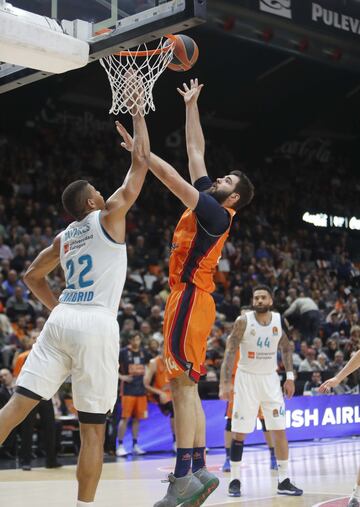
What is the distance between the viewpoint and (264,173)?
26.6m

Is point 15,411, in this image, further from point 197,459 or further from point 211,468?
point 211,468

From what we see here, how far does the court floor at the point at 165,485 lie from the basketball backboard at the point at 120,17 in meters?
3.99

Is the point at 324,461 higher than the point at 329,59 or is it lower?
lower

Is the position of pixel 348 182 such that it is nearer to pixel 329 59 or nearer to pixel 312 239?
pixel 312 239

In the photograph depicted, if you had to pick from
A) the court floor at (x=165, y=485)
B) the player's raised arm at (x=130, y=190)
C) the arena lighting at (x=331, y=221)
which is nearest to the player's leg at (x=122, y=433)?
the court floor at (x=165, y=485)

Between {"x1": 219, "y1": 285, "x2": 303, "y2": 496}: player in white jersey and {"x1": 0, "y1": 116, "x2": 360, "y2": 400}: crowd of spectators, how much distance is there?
3.90 meters

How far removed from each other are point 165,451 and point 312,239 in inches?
483

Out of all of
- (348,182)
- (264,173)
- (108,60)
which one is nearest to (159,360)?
(108,60)

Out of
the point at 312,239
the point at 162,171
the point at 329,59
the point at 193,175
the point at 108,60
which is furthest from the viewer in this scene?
the point at 312,239

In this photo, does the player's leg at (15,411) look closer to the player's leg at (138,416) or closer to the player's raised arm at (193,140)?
the player's raised arm at (193,140)

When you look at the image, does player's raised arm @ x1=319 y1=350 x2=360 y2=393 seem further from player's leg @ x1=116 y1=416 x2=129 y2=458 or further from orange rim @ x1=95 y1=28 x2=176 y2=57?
player's leg @ x1=116 y1=416 x2=129 y2=458

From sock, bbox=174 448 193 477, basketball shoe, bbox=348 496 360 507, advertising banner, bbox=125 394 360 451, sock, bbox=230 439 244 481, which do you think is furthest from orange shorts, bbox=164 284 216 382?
advertising banner, bbox=125 394 360 451

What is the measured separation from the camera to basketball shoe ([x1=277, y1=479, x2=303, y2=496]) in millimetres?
8049

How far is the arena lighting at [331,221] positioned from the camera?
25.4 m
